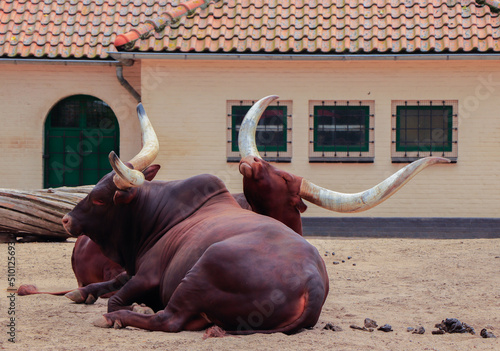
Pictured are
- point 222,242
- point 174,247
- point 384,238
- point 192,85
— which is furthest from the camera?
point 192,85

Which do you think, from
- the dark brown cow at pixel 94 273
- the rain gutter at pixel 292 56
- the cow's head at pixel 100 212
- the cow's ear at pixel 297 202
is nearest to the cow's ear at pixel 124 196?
the cow's head at pixel 100 212

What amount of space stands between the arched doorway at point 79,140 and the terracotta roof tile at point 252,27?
1246 mm

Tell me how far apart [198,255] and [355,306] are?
189cm

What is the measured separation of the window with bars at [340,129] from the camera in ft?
48.4

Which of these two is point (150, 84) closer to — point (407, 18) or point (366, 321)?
point (407, 18)

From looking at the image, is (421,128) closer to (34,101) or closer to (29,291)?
(34,101)

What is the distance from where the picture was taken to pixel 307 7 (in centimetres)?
1533

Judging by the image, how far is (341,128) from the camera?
1481cm

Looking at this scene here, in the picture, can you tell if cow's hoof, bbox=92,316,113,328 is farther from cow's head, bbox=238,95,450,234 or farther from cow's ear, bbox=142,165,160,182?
cow's ear, bbox=142,165,160,182

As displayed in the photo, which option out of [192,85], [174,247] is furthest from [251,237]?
[192,85]

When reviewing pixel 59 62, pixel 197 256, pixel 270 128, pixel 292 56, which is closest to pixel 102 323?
pixel 197 256

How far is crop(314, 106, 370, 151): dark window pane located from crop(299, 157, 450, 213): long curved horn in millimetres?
9111

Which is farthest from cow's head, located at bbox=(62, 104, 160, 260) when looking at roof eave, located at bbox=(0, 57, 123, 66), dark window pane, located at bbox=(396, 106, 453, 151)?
dark window pane, located at bbox=(396, 106, 453, 151)

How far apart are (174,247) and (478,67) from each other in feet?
34.3
